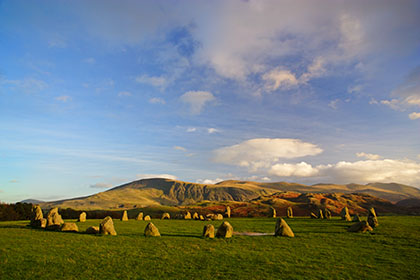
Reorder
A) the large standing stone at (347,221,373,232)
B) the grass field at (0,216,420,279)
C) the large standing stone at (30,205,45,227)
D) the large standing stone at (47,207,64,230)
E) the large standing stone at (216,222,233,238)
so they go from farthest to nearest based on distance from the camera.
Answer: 1. the large standing stone at (30,205,45,227)
2. the large standing stone at (347,221,373,232)
3. the large standing stone at (47,207,64,230)
4. the large standing stone at (216,222,233,238)
5. the grass field at (0,216,420,279)

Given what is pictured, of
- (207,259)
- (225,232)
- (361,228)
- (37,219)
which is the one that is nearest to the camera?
(207,259)

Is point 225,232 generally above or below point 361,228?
above

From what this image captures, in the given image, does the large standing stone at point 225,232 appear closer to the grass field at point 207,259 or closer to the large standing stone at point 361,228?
the grass field at point 207,259

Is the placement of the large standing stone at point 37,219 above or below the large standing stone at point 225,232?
above

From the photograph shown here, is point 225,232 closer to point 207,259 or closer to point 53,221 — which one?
point 207,259

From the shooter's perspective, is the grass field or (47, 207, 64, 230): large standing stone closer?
the grass field

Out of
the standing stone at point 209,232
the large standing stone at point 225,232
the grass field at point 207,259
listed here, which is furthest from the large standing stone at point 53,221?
the large standing stone at point 225,232

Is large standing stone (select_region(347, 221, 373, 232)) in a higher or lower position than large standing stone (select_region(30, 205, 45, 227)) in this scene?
lower

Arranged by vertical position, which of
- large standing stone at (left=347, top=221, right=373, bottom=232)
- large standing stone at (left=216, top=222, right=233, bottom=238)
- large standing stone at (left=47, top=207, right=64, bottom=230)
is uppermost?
large standing stone at (left=47, top=207, right=64, bottom=230)

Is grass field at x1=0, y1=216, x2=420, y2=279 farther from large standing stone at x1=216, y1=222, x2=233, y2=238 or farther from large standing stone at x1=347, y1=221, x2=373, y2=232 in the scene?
large standing stone at x1=347, y1=221, x2=373, y2=232

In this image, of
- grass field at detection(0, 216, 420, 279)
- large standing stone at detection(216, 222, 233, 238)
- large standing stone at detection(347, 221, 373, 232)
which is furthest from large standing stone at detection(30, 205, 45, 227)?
large standing stone at detection(347, 221, 373, 232)

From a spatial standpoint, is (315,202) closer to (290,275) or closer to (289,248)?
(289,248)

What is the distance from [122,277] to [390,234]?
2768 cm

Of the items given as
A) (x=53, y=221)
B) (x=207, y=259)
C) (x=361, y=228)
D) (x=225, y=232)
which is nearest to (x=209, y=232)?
(x=225, y=232)
